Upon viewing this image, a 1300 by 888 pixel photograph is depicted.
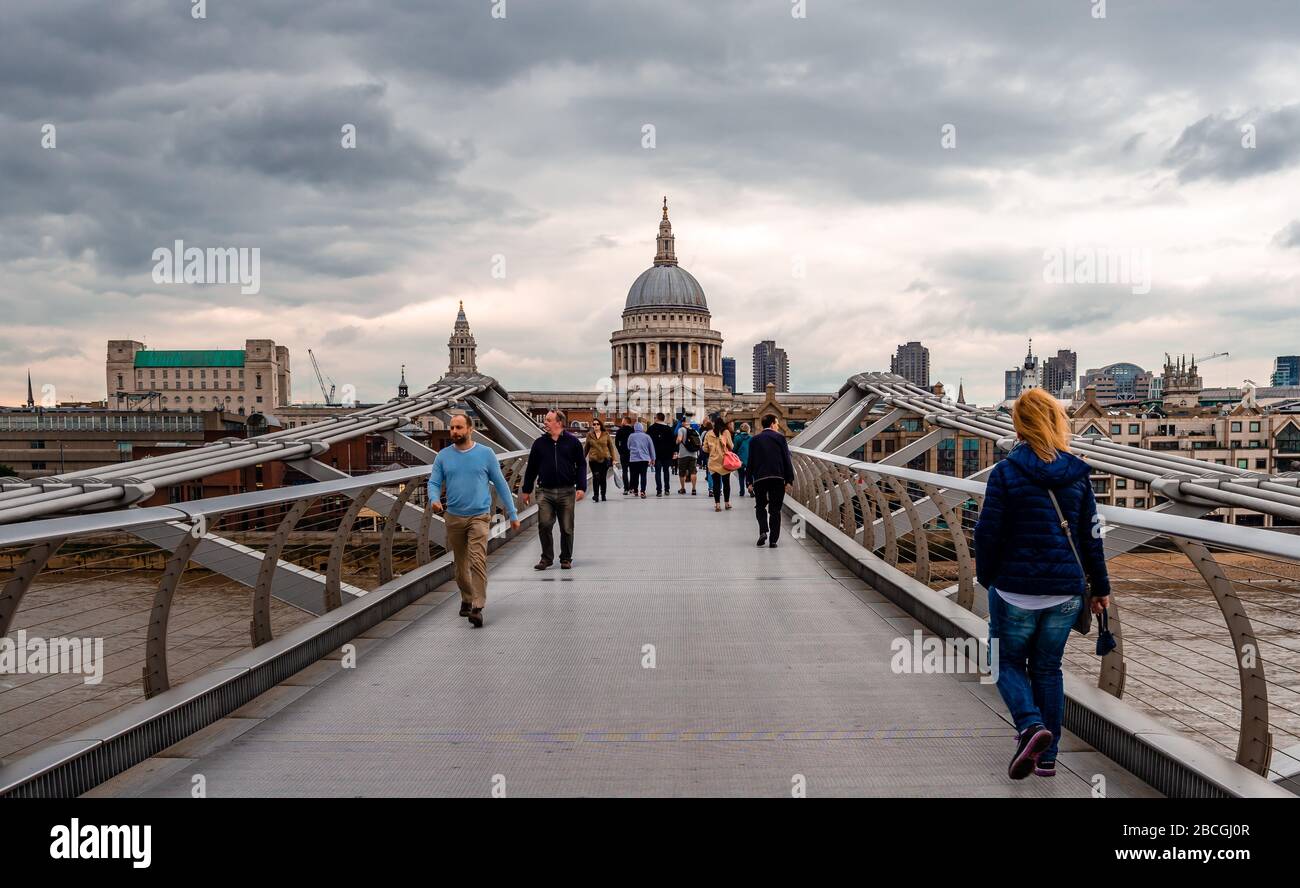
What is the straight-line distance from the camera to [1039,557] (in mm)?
3928

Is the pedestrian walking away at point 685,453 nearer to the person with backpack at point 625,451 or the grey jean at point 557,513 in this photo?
the person with backpack at point 625,451

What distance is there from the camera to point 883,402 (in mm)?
23766

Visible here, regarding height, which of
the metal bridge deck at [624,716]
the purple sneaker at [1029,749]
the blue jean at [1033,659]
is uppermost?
the blue jean at [1033,659]

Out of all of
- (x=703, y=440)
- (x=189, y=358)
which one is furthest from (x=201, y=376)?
(x=703, y=440)

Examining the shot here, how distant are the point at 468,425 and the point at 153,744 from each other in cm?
349

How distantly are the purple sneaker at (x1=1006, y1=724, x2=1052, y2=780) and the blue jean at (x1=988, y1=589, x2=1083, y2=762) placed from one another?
0.13ft

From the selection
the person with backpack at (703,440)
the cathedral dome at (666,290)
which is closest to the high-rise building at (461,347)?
the cathedral dome at (666,290)

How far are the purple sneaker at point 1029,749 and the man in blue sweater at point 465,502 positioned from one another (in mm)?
4149

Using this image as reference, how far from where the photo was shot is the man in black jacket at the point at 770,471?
11.4m

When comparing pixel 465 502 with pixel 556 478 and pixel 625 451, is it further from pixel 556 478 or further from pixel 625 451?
pixel 625 451
